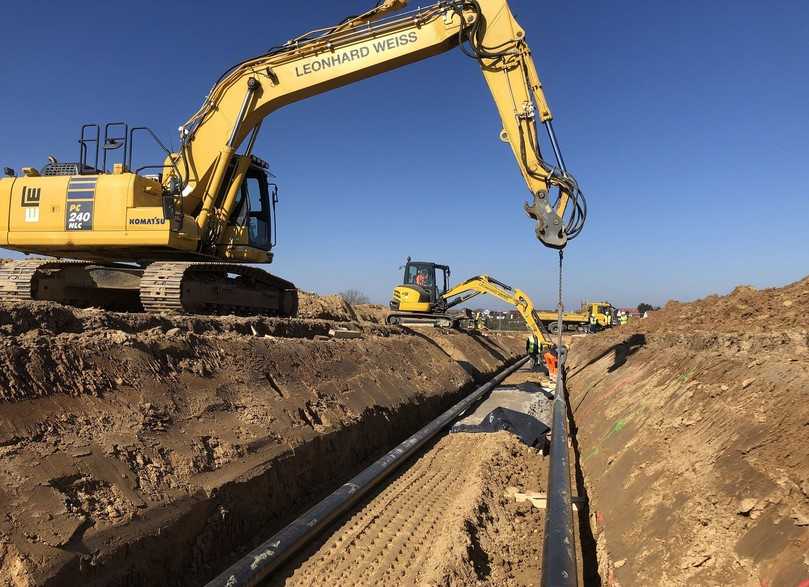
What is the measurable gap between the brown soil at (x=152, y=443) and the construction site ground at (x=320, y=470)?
15mm

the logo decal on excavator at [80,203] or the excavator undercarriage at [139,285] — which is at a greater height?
the logo decal on excavator at [80,203]

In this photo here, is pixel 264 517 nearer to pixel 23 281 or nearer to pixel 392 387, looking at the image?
pixel 392 387

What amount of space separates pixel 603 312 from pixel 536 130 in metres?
41.1

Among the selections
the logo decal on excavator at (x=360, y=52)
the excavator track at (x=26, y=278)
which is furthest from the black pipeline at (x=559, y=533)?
the excavator track at (x=26, y=278)

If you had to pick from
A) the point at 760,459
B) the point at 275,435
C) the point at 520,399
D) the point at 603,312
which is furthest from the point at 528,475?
the point at 603,312

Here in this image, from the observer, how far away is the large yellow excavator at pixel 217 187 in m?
9.05

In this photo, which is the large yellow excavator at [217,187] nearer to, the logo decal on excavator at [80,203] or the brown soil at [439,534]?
the logo decal on excavator at [80,203]

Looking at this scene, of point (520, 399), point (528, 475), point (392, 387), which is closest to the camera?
point (528, 475)

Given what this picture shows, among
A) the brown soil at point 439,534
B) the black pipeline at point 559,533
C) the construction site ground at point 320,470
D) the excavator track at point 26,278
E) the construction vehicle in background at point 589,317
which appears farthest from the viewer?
the construction vehicle in background at point 589,317

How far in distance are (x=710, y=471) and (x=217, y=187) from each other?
9.19 metres

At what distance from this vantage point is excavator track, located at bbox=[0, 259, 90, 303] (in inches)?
353

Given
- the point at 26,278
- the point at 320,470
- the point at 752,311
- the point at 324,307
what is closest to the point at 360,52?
the point at 26,278

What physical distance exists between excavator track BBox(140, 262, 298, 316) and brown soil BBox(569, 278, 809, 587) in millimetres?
6562

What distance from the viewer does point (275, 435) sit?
18.5ft
